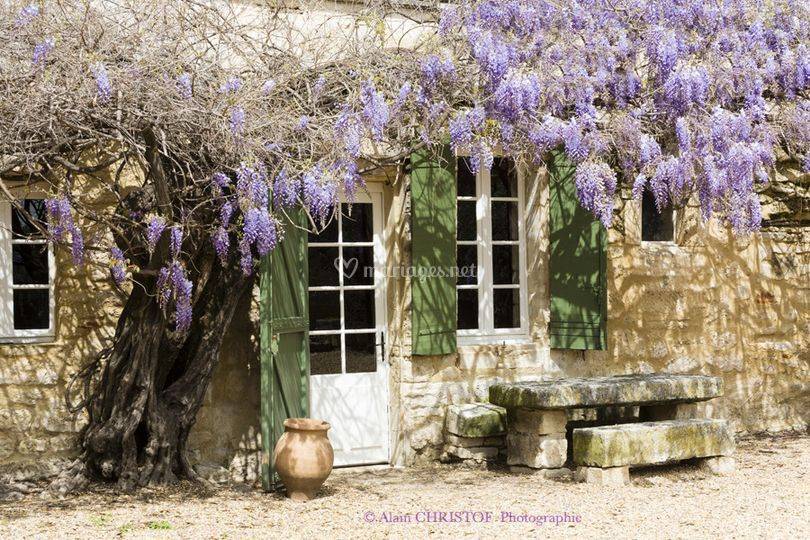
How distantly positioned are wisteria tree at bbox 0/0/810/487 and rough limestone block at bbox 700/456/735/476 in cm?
154

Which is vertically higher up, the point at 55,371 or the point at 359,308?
the point at 359,308

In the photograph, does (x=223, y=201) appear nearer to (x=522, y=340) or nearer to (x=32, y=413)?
(x=32, y=413)

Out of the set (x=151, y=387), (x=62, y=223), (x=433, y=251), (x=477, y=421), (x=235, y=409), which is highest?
(x=62, y=223)

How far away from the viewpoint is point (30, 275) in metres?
6.26

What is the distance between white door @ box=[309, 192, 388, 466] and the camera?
693cm

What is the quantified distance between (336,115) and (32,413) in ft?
8.42

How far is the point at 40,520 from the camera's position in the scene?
209 inches

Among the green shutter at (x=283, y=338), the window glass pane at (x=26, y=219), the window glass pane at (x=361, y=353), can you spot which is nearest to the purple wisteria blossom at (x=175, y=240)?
the green shutter at (x=283, y=338)

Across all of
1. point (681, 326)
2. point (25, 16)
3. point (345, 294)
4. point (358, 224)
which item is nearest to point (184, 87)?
point (25, 16)

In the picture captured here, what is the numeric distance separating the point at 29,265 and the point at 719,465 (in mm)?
4578

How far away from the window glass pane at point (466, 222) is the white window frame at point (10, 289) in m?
2.77

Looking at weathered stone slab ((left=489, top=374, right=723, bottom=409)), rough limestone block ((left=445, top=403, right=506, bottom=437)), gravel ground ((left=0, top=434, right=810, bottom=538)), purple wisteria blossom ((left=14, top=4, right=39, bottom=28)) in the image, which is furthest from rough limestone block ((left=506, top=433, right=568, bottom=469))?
purple wisteria blossom ((left=14, top=4, right=39, bottom=28))

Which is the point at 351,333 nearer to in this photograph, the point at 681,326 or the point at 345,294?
the point at 345,294

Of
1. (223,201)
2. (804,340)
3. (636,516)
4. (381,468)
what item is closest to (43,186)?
(223,201)
